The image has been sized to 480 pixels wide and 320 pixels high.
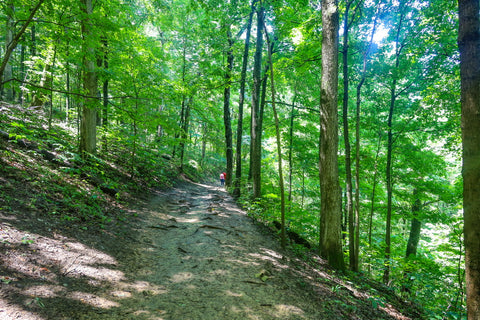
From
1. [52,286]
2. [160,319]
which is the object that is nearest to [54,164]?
[52,286]

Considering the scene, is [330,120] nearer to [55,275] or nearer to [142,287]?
[142,287]

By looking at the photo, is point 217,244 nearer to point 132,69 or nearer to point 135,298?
point 135,298

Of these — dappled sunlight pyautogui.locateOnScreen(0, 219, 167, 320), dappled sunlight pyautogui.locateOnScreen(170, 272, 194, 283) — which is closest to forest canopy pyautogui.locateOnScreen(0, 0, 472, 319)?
dappled sunlight pyautogui.locateOnScreen(170, 272, 194, 283)

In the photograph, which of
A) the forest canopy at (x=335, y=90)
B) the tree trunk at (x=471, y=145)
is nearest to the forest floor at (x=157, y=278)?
the forest canopy at (x=335, y=90)

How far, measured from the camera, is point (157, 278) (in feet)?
12.6

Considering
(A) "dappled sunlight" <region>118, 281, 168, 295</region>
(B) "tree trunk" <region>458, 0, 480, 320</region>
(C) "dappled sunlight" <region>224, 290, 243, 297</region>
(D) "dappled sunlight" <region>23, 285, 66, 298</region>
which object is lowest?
(C) "dappled sunlight" <region>224, 290, 243, 297</region>

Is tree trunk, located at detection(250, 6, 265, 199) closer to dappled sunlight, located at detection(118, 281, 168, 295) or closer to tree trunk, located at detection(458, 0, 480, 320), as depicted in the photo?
dappled sunlight, located at detection(118, 281, 168, 295)

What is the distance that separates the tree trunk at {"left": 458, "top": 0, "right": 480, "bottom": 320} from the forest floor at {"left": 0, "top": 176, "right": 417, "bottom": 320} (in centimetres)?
171

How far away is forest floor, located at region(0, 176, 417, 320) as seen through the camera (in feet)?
9.06

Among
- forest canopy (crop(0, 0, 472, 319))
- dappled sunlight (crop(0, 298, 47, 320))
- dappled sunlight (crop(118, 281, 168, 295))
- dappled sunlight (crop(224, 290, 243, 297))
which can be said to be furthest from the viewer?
forest canopy (crop(0, 0, 472, 319))

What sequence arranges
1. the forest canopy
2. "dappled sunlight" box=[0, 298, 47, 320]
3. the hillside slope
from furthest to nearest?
1. the forest canopy
2. the hillside slope
3. "dappled sunlight" box=[0, 298, 47, 320]

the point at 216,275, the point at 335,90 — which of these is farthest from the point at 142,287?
the point at 335,90

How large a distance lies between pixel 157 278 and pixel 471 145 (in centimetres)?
491

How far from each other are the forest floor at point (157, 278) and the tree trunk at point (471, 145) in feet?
5.62
